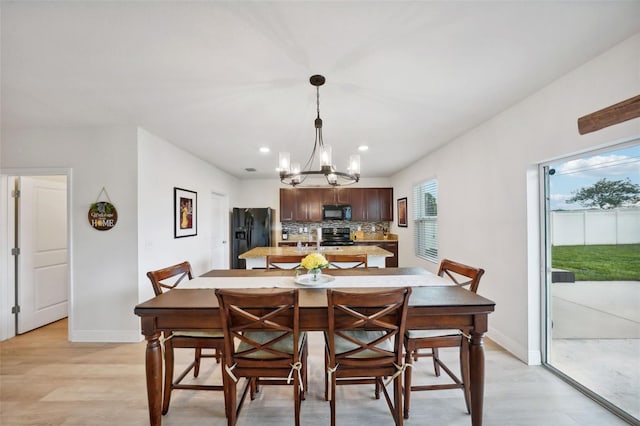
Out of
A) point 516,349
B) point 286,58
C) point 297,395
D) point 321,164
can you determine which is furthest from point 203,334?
point 516,349

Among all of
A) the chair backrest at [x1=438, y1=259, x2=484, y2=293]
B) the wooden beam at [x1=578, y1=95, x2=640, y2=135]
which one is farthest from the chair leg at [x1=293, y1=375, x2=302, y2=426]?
the wooden beam at [x1=578, y1=95, x2=640, y2=135]

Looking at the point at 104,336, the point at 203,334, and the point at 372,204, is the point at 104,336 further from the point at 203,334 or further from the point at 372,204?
the point at 372,204

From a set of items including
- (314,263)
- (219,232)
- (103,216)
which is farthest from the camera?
(219,232)

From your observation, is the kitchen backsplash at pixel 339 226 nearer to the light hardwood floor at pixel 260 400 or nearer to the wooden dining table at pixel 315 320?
the light hardwood floor at pixel 260 400

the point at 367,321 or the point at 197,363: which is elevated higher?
the point at 367,321

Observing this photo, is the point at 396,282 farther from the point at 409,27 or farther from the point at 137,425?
the point at 137,425

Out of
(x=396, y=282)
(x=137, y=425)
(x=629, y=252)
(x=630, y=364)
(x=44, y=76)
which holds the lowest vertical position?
(x=137, y=425)

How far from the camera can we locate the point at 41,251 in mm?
3449

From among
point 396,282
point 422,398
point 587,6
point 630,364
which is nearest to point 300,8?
point 587,6

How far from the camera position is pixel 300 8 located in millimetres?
1359

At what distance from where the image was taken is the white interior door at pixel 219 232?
5.35m

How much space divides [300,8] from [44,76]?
197 cm

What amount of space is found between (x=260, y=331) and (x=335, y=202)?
16.2 ft

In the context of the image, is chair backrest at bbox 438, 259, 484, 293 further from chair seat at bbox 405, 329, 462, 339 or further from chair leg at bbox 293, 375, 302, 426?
chair leg at bbox 293, 375, 302, 426
